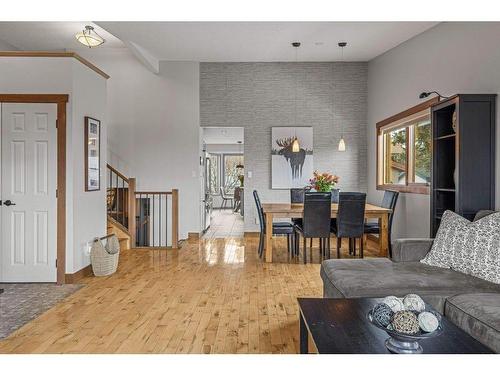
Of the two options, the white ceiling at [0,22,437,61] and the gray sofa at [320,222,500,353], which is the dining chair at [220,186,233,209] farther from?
the gray sofa at [320,222,500,353]

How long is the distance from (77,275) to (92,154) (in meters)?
1.43

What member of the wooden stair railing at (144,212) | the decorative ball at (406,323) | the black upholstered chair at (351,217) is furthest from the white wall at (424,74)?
the wooden stair railing at (144,212)

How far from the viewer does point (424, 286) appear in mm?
2613

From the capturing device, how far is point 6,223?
4.45 metres

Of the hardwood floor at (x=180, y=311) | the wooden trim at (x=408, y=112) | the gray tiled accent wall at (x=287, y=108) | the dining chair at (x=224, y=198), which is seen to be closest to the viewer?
the hardwood floor at (x=180, y=311)

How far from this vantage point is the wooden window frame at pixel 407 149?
217 inches

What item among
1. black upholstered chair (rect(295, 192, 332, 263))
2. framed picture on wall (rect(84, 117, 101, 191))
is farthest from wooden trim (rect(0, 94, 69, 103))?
black upholstered chair (rect(295, 192, 332, 263))

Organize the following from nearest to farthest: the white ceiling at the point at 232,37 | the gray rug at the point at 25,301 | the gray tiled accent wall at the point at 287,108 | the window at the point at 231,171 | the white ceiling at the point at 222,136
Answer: the gray rug at the point at 25,301
the white ceiling at the point at 232,37
the gray tiled accent wall at the point at 287,108
the white ceiling at the point at 222,136
the window at the point at 231,171

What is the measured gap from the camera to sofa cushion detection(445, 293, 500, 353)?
1.95 metres

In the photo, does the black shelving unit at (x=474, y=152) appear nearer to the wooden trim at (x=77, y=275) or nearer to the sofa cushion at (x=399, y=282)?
the sofa cushion at (x=399, y=282)

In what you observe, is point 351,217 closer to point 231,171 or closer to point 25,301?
point 25,301

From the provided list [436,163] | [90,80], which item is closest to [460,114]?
[436,163]

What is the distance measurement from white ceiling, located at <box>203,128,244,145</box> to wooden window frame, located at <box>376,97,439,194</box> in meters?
3.87
